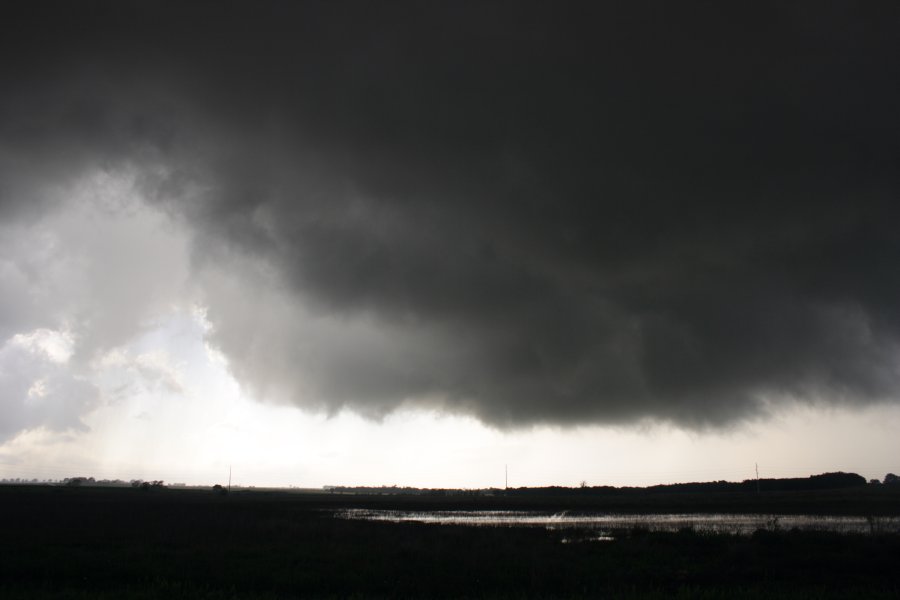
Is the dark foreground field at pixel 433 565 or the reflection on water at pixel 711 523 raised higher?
the dark foreground field at pixel 433 565

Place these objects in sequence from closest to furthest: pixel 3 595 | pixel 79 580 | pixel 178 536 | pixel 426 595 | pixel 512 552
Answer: pixel 3 595, pixel 426 595, pixel 79 580, pixel 512 552, pixel 178 536

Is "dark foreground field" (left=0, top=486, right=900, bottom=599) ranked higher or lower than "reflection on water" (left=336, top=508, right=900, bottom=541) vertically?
higher

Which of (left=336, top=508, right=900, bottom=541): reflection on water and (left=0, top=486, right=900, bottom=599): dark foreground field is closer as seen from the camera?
(left=0, top=486, right=900, bottom=599): dark foreground field

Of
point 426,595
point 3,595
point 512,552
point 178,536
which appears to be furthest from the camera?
point 178,536

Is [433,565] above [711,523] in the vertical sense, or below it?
above

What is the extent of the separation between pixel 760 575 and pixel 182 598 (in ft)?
Answer: 75.7

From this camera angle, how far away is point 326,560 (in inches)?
1113

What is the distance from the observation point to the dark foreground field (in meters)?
21.7

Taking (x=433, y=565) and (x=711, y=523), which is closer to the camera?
(x=433, y=565)

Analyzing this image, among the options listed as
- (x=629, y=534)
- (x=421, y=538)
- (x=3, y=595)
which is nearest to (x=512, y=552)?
(x=421, y=538)

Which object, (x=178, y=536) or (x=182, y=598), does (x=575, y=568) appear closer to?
(x=182, y=598)

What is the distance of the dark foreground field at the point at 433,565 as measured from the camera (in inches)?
853

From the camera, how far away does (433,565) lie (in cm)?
2742

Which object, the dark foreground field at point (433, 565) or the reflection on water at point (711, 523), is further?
the reflection on water at point (711, 523)
